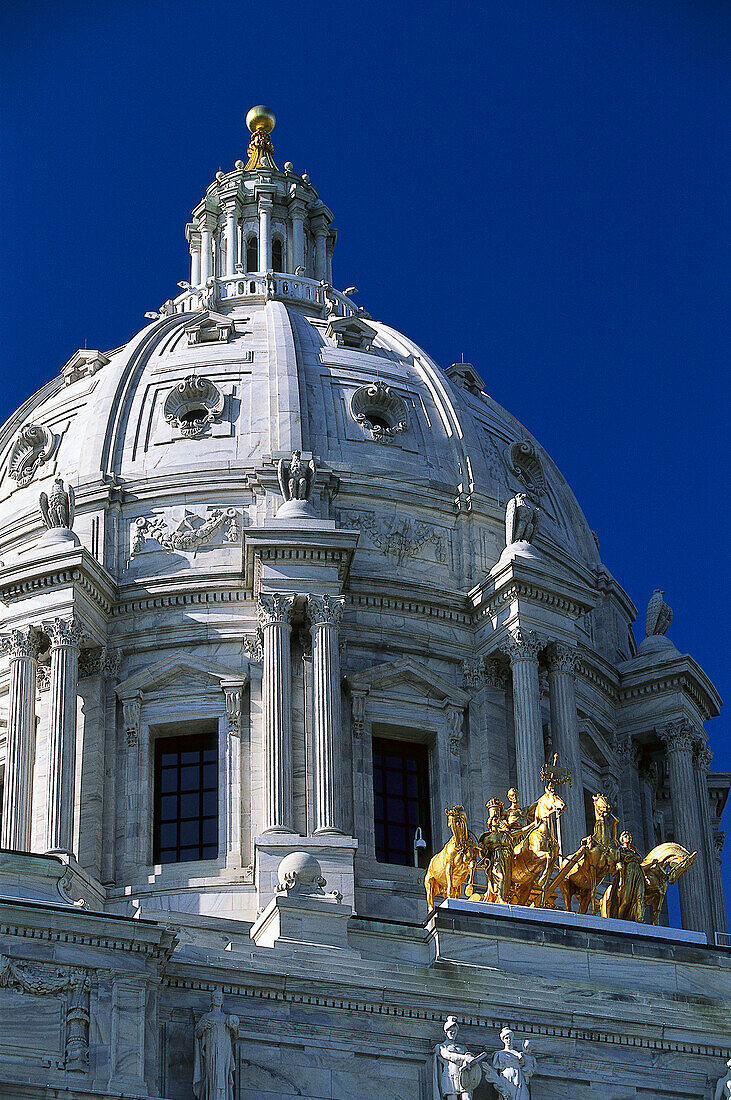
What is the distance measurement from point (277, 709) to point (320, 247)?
97.7 ft

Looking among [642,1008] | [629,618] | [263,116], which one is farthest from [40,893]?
[263,116]

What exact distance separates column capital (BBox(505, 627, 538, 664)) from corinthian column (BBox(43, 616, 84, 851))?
12.4 m

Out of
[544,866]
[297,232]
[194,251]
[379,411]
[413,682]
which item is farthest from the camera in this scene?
[194,251]

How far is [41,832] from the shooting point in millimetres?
67062

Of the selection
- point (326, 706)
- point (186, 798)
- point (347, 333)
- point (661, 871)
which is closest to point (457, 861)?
point (661, 871)

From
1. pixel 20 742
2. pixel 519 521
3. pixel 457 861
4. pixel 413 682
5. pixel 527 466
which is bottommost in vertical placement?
pixel 457 861

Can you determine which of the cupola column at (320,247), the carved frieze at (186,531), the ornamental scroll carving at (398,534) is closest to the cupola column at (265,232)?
the cupola column at (320,247)

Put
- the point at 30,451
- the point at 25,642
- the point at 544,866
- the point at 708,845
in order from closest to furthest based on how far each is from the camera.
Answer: the point at 544,866 → the point at 25,642 → the point at 708,845 → the point at 30,451

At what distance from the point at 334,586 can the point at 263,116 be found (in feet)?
105

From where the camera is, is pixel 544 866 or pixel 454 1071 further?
pixel 544 866

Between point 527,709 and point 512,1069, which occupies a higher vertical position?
point 527,709

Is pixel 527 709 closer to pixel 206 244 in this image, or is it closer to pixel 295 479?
pixel 295 479

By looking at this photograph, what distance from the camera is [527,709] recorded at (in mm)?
70938

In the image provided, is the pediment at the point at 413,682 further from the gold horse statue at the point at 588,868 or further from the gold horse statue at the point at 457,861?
the gold horse statue at the point at 457,861
